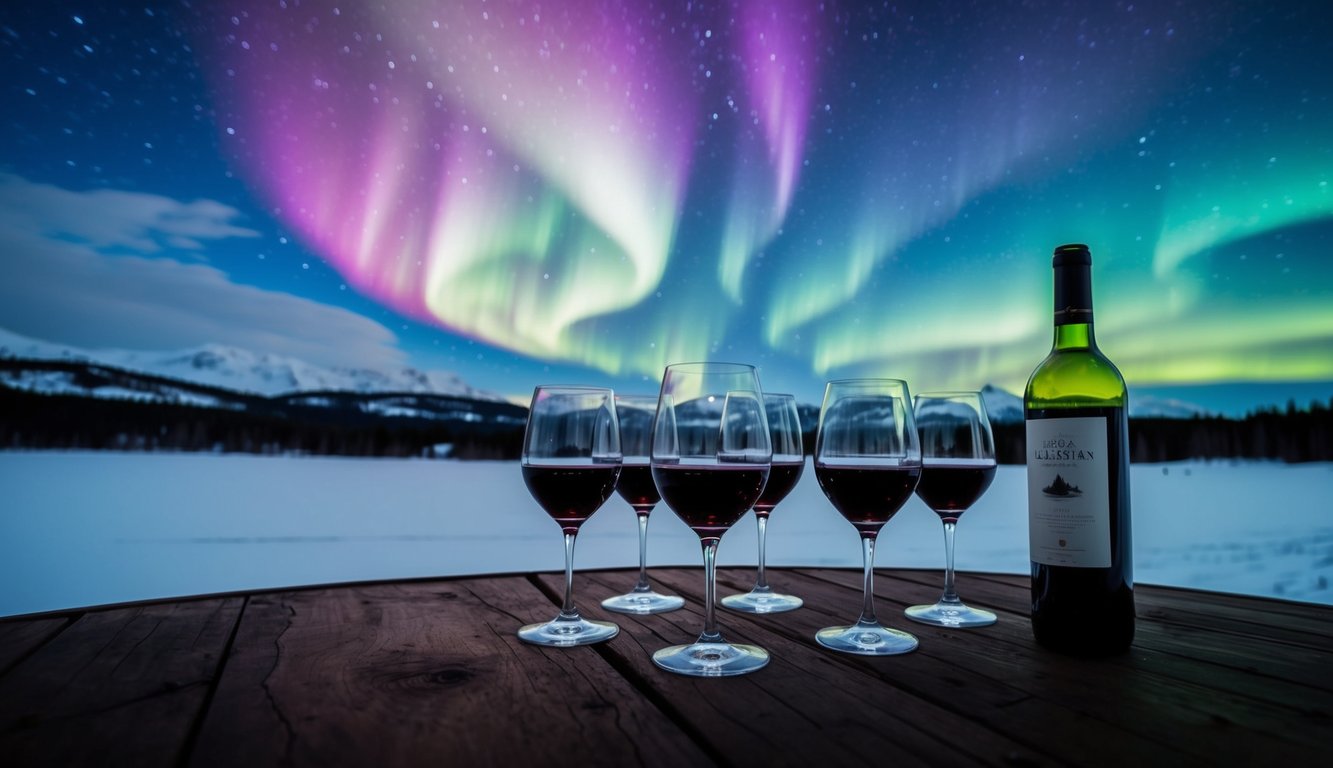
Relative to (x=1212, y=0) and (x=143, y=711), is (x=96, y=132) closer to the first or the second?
(x=143, y=711)

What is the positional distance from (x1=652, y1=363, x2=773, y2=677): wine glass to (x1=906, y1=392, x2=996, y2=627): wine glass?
0.43 m

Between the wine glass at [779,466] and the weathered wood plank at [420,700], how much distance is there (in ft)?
1.28

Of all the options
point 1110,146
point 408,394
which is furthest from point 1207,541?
point 408,394

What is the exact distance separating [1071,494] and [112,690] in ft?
3.92

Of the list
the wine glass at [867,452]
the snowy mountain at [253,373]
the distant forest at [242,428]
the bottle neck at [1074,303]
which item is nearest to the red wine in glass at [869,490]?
the wine glass at [867,452]

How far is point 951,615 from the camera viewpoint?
1.10 meters

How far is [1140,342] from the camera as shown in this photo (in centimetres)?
616

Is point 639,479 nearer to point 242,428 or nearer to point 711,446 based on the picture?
point 711,446

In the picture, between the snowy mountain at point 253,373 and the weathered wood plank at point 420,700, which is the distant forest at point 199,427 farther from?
the weathered wood plank at point 420,700

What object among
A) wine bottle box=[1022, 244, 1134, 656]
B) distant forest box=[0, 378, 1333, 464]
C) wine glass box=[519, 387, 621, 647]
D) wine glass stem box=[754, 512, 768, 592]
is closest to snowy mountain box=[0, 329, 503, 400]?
distant forest box=[0, 378, 1333, 464]

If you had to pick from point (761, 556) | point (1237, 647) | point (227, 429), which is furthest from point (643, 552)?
point (227, 429)

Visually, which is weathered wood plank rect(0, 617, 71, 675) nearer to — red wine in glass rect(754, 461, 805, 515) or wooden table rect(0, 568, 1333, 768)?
wooden table rect(0, 568, 1333, 768)

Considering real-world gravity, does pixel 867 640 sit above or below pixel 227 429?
below

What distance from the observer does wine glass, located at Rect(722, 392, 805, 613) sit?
1179mm
